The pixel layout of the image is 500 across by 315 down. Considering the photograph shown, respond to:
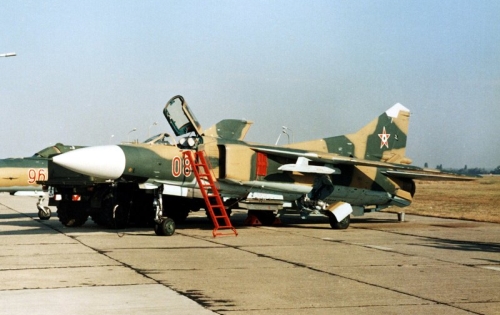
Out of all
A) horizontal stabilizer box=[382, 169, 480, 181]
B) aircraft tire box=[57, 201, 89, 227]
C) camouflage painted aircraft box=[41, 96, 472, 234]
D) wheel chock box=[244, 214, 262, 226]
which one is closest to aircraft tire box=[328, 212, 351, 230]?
camouflage painted aircraft box=[41, 96, 472, 234]

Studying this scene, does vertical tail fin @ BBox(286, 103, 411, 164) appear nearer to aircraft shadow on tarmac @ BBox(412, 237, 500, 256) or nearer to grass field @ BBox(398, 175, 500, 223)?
grass field @ BBox(398, 175, 500, 223)

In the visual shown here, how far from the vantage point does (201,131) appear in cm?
1524

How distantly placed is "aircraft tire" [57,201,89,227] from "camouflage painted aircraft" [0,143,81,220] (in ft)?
7.20

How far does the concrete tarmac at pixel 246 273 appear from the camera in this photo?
674 cm

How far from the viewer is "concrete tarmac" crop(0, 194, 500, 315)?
6742mm

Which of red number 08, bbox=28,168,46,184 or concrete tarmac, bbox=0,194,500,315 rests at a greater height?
red number 08, bbox=28,168,46,184

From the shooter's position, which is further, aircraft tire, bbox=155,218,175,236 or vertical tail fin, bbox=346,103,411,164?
vertical tail fin, bbox=346,103,411,164

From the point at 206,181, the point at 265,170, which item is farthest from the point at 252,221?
the point at 206,181

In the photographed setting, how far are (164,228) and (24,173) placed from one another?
661 cm

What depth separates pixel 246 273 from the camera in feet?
29.2

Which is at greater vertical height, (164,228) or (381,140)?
(381,140)

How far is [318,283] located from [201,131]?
7673 mm

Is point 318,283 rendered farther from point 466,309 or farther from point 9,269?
point 9,269

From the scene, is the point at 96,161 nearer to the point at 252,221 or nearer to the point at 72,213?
the point at 72,213
